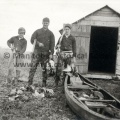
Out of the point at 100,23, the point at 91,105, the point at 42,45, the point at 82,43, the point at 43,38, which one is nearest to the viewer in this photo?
the point at 91,105

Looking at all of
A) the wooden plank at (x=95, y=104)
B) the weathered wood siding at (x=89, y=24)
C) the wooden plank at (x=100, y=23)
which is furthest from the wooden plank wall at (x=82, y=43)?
the wooden plank at (x=95, y=104)

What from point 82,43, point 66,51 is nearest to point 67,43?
point 66,51

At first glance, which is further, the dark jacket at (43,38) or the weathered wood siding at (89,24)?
the weathered wood siding at (89,24)

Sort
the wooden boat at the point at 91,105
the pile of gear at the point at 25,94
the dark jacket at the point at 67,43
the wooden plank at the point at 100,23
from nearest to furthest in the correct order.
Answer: the wooden boat at the point at 91,105, the pile of gear at the point at 25,94, the dark jacket at the point at 67,43, the wooden plank at the point at 100,23

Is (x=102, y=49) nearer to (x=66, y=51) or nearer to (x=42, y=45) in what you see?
(x=66, y=51)

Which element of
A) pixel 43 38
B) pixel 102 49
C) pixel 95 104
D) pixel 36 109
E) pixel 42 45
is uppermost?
pixel 43 38

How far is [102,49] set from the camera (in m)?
16.3

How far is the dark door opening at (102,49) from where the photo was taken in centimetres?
1526

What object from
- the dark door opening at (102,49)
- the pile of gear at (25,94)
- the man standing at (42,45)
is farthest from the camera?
the dark door opening at (102,49)

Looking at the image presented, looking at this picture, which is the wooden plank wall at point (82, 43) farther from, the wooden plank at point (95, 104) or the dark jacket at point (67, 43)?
the wooden plank at point (95, 104)

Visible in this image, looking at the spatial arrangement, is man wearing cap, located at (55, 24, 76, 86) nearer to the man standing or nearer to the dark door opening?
the man standing

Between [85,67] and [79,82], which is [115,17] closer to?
[85,67]

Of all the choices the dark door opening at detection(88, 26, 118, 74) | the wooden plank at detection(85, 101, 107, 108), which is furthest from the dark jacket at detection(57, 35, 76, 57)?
the dark door opening at detection(88, 26, 118, 74)

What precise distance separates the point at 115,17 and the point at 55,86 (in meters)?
4.65
